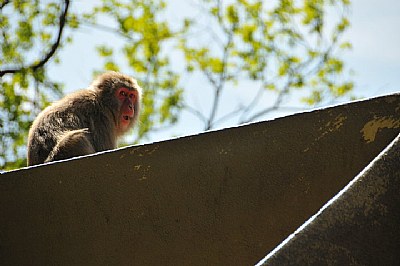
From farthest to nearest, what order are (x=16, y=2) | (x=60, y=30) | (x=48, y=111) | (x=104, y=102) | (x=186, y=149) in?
(x=16, y=2) < (x=60, y=30) < (x=104, y=102) < (x=48, y=111) < (x=186, y=149)

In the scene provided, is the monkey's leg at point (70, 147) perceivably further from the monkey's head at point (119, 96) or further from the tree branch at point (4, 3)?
the tree branch at point (4, 3)

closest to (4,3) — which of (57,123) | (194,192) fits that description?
(57,123)

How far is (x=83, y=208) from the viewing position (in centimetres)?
338

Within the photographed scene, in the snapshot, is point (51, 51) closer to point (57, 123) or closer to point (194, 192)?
point (57, 123)

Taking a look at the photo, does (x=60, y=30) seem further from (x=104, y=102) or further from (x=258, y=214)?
(x=258, y=214)

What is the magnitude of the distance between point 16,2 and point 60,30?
5.85 feet

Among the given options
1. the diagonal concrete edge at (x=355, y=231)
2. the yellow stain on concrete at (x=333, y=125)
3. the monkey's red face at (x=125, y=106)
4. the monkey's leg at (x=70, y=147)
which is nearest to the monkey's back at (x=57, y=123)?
the monkey's leg at (x=70, y=147)

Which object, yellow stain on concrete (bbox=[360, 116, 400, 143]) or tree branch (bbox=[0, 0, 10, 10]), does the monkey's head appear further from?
tree branch (bbox=[0, 0, 10, 10])

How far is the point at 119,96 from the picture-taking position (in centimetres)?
732

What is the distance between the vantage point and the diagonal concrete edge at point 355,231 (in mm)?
1775

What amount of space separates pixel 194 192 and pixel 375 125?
32.9 inches

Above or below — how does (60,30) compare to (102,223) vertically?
above

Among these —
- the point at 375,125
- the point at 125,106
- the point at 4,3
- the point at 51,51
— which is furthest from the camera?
the point at 51,51

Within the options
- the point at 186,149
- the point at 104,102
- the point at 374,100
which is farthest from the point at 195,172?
the point at 104,102
